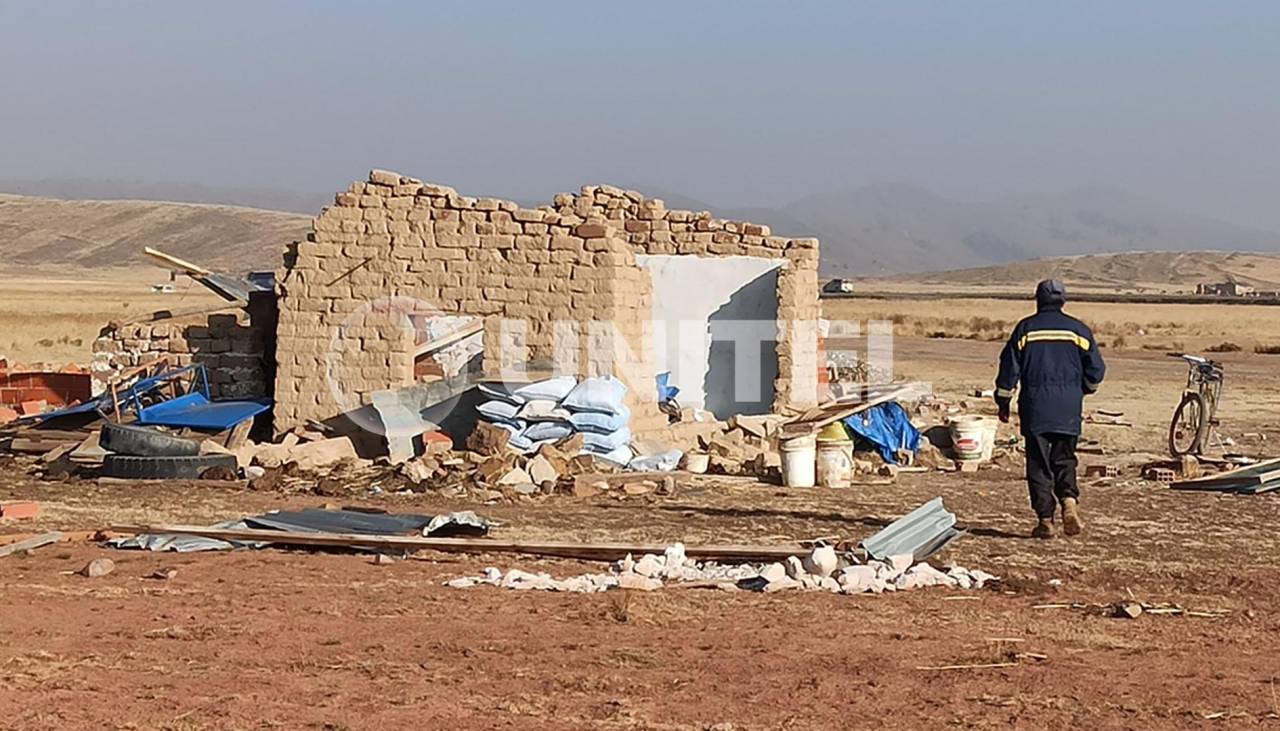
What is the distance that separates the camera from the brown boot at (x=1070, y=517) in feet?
35.6

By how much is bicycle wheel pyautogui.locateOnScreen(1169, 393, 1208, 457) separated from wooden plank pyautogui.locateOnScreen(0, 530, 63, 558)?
38.1 feet

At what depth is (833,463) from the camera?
14367 millimetres

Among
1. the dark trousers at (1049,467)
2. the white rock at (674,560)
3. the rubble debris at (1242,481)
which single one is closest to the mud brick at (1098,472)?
the rubble debris at (1242,481)

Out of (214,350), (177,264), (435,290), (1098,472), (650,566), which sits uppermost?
(177,264)

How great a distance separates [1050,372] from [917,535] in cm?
162

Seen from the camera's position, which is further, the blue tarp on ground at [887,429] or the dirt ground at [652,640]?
the blue tarp on ground at [887,429]

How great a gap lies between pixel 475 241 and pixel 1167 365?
21.2 metres

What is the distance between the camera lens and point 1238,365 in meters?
33.5

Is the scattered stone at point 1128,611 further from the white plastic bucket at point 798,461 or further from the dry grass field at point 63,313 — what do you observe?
the dry grass field at point 63,313

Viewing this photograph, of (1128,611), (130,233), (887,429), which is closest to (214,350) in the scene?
(887,429)

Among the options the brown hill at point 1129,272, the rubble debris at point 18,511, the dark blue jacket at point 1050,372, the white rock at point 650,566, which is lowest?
the brown hill at point 1129,272

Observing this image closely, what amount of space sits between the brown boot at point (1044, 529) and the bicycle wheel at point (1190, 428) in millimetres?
6514

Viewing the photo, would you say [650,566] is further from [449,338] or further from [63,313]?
[63,313]

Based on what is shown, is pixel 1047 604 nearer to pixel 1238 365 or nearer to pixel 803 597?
pixel 803 597
